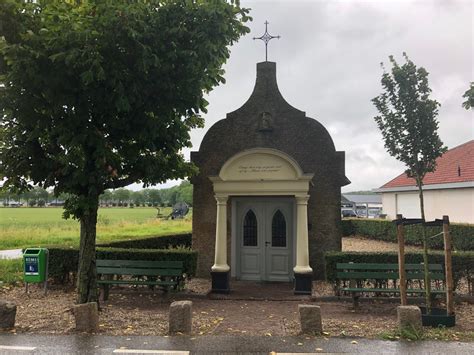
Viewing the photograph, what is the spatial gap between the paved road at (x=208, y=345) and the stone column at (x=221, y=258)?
4169 millimetres

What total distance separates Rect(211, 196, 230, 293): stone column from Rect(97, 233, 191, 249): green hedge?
166 inches

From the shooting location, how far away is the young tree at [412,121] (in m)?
8.46

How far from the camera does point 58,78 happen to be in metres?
7.14

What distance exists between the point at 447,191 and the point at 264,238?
60.6ft

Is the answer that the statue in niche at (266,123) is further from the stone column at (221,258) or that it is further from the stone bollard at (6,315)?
the stone bollard at (6,315)

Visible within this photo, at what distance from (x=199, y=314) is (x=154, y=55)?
494 cm

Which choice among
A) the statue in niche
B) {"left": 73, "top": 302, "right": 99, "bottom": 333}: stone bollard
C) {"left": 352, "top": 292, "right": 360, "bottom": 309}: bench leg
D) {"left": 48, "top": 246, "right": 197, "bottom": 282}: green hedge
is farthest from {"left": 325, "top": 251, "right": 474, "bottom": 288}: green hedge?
{"left": 73, "top": 302, "right": 99, "bottom": 333}: stone bollard

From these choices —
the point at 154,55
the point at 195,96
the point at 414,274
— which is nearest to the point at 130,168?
the point at 195,96

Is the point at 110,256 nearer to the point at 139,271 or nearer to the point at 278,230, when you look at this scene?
the point at 139,271

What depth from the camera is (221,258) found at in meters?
11.0

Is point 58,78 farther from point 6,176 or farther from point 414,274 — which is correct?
point 414,274

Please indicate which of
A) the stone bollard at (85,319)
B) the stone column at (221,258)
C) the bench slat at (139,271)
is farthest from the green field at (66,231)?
the stone bollard at (85,319)

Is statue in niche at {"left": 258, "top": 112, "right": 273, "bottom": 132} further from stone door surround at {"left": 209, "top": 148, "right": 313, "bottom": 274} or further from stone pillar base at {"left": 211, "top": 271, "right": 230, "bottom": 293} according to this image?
stone pillar base at {"left": 211, "top": 271, "right": 230, "bottom": 293}

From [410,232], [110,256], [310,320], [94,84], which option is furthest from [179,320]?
[410,232]
